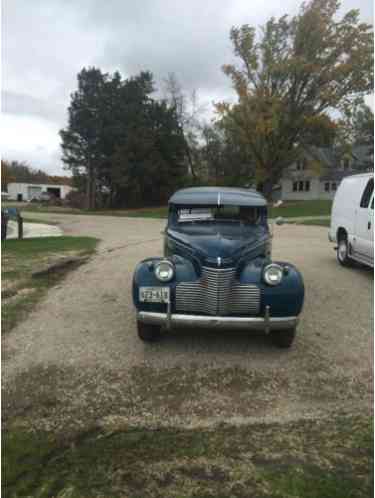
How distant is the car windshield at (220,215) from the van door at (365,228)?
11.5 feet

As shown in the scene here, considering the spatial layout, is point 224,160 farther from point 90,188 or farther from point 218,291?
point 218,291

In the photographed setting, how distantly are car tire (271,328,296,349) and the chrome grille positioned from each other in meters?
0.56

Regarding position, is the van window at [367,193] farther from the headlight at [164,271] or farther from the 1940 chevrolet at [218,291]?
the headlight at [164,271]

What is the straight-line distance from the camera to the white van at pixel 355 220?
7.67 metres

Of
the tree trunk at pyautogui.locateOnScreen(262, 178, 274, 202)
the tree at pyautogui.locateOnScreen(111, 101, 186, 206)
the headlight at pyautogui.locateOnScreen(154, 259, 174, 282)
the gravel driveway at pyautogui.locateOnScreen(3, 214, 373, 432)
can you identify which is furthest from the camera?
the tree at pyautogui.locateOnScreen(111, 101, 186, 206)

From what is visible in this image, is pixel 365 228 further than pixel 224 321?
Yes

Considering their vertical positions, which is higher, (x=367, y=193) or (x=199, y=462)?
(x=367, y=193)

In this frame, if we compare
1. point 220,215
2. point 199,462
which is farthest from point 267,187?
point 199,462

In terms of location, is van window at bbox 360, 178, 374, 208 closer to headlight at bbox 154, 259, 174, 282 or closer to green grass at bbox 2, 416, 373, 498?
headlight at bbox 154, 259, 174, 282


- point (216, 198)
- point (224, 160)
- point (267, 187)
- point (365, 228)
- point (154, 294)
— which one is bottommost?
point (154, 294)

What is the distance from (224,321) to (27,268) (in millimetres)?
6095

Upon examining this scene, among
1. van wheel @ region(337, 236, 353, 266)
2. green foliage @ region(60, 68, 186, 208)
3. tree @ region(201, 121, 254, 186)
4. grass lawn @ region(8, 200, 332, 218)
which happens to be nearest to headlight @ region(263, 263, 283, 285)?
van wheel @ region(337, 236, 353, 266)

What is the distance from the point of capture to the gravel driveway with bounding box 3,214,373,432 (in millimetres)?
3039

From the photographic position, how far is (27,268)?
8320 millimetres
